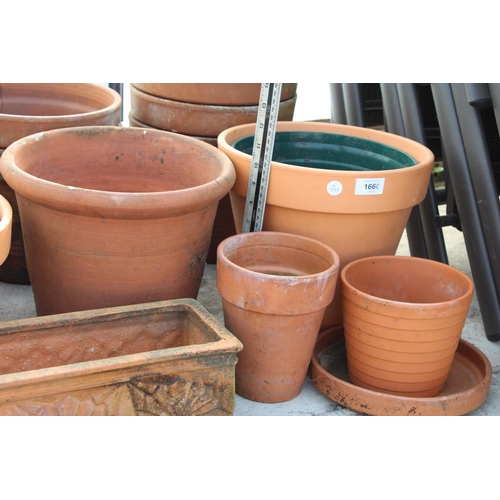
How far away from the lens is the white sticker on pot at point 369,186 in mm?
2227

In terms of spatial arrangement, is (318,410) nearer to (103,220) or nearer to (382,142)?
(103,220)

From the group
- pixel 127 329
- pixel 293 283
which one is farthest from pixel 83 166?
pixel 293 283

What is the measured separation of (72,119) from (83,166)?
0.59 ft

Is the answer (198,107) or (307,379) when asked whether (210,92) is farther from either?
(307,379)

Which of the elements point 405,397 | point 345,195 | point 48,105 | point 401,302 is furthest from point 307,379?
point 48,105

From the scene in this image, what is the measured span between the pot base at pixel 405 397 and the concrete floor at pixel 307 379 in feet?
0.11

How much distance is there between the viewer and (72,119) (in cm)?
248

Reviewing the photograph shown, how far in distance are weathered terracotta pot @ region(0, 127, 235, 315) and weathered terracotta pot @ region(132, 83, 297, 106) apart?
42cm

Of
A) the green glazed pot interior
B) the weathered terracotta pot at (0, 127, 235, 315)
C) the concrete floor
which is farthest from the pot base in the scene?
the green glazed pot interior

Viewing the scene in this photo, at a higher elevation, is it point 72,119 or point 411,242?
point 72,119

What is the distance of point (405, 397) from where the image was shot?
6.91 ft

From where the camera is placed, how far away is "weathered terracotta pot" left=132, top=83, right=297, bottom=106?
2820 millimetres

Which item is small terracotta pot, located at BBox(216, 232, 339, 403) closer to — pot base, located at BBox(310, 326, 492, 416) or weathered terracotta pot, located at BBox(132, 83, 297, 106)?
pot base, located at BBox(310, 326, 492, 416)

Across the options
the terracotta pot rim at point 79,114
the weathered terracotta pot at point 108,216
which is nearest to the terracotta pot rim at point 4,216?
the weathered terracotta pot at point 108,216
